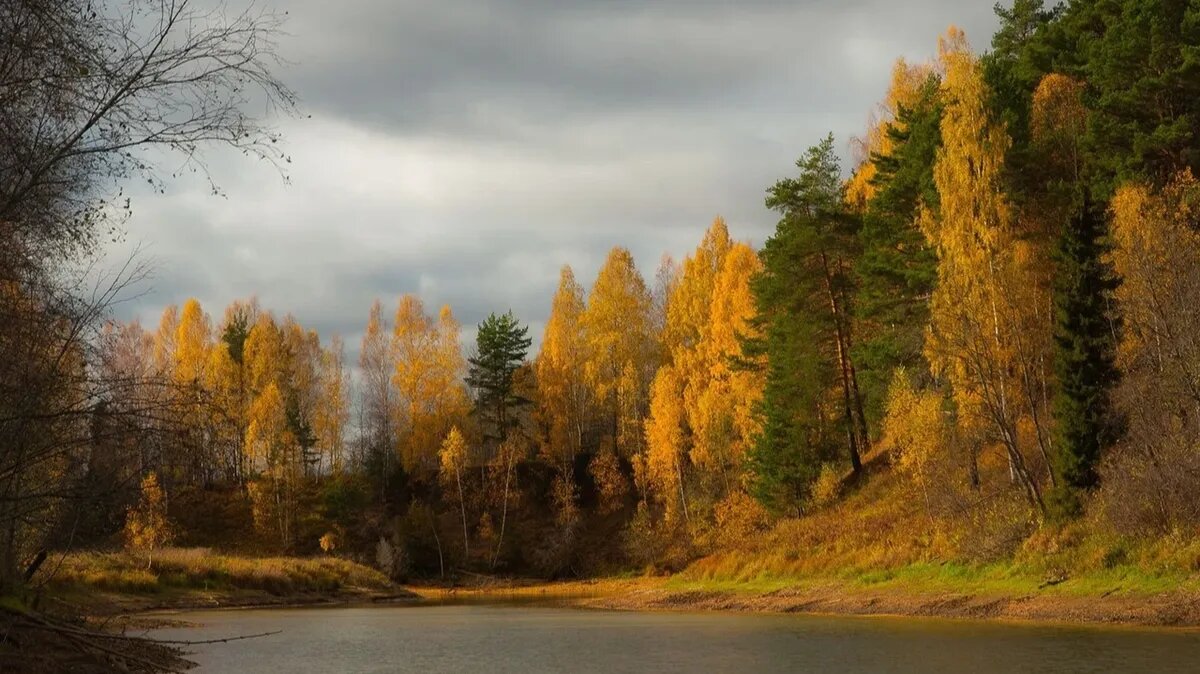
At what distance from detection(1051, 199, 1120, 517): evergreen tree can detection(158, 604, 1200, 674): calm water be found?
7.06m

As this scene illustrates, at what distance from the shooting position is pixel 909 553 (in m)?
34.2

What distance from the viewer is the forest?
920 centimetres

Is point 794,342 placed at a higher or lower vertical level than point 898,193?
lower

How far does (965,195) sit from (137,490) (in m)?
28.6

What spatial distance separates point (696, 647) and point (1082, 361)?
51.5 ft

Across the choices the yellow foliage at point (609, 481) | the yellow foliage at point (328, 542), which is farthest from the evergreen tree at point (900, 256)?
the yellow foliage at point (328, 542)

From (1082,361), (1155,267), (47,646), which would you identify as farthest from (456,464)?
(47,646)

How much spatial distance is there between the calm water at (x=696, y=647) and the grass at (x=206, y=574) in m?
10.6

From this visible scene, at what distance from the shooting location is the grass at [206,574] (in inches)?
1565

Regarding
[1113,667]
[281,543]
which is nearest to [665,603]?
[1113,667]

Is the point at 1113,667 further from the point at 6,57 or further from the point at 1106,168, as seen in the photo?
the point at 1106,168

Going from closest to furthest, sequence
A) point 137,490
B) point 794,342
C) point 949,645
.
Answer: point 137,490 → point 949,645 → point 794,342

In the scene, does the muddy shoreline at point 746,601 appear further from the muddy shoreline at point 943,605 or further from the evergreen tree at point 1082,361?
the evergreen tree at point 1082,361

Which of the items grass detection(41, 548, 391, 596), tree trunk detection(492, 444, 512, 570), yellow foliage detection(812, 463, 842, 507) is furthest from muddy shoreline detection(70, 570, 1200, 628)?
yellow foliage detection(812, 463, 842, 507)
